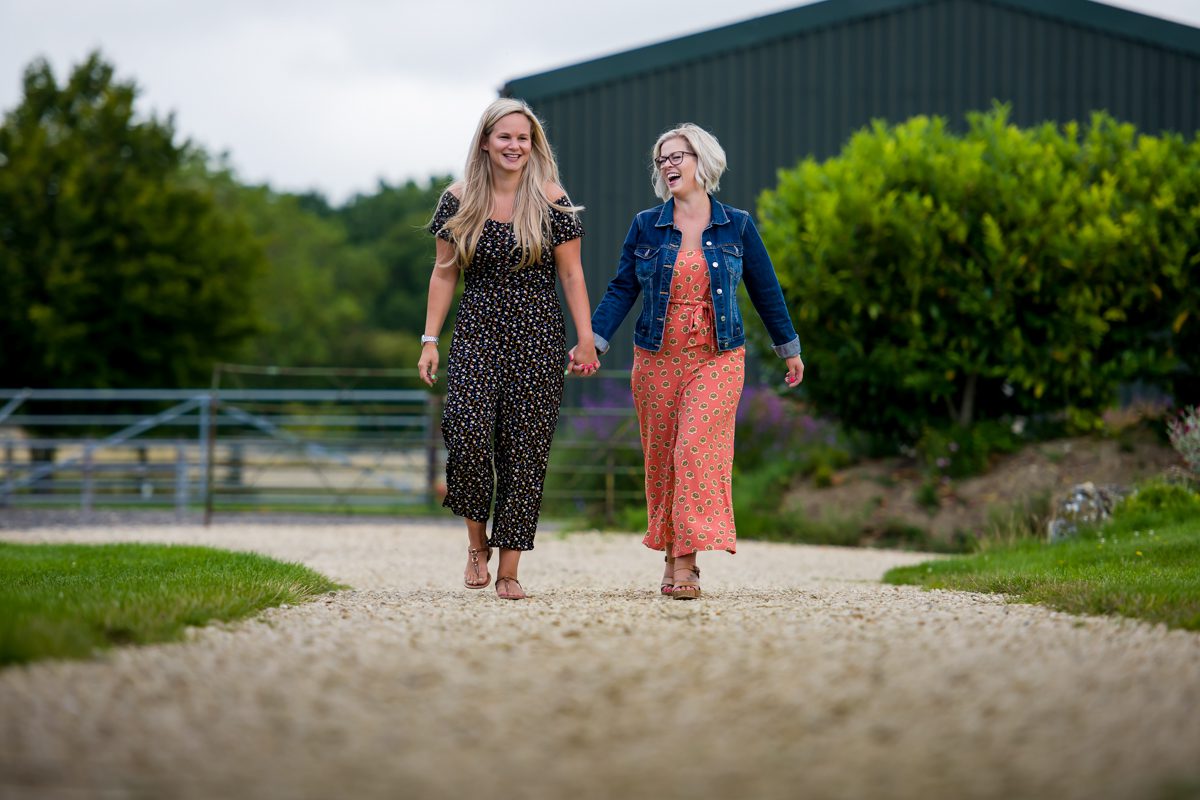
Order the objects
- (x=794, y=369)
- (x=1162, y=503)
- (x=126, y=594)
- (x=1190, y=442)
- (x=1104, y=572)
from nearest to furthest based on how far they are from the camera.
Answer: (x=126, y=594) < (x=794, y=369) < (x=1104, y=572) < (x=1162, y=503) < (x=1190, y=442)

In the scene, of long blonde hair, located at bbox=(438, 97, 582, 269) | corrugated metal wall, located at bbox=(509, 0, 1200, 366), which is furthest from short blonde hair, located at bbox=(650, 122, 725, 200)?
corrugated metal wall, located at bbox=(509, 0, 1200, 366)

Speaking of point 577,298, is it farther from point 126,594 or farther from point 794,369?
point 126,594

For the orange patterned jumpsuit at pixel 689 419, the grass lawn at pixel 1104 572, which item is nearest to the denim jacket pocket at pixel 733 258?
the orange patterned jumpsuit at pixel 689 419

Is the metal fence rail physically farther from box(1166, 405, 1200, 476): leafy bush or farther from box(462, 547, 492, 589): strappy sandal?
box(462, 547, 492, 589): strappy sandal

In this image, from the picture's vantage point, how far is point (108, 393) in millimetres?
14805

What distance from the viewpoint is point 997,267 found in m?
10.0

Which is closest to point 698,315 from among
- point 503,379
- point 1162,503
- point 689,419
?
point 689,419

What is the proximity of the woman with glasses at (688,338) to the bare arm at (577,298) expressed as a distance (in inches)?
5.0

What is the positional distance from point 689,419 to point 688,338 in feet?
1.11

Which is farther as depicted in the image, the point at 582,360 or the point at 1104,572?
the point at 1104,572

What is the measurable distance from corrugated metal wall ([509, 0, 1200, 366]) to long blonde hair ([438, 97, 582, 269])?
32.9 ft

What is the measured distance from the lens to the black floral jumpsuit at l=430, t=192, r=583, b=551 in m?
5.10

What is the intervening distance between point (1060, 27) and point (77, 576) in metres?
13.9

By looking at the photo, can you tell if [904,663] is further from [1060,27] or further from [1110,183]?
[1060,27]
